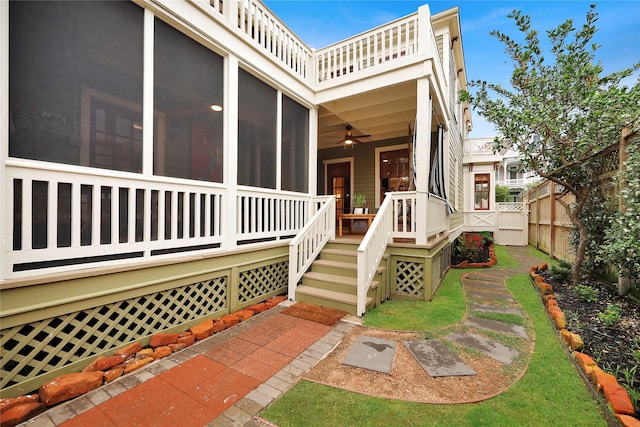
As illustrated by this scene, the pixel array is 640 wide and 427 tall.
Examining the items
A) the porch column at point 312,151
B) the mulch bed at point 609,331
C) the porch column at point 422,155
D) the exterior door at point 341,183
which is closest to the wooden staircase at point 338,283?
the porch column at point 422,155

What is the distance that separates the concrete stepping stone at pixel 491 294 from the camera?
15.3 ft

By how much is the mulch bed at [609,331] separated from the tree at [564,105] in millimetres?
840

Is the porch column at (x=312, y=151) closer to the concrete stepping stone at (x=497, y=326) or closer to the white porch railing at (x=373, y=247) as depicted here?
the white porch railing at (x=373, y=247)

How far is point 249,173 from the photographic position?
4.25 meters

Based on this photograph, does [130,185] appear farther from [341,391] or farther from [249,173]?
[341,391]

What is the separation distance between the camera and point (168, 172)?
319cm

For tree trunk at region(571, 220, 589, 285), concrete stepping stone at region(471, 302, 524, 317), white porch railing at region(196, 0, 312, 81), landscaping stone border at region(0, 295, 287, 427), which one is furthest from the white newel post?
tree trunk at region(571, 220, 589, 285)

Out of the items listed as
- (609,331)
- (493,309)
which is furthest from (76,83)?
(609,331)

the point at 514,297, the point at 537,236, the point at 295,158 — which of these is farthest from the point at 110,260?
the point at 537,236

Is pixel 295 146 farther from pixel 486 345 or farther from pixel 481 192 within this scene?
pixel 481 192

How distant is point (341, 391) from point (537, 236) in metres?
11.4

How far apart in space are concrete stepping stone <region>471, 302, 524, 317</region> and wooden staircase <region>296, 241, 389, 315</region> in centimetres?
138

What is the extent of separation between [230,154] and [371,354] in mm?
3170

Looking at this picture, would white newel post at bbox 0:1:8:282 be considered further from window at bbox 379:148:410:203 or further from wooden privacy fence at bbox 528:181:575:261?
wooden privacy fence at bbox 528:181:575:261
